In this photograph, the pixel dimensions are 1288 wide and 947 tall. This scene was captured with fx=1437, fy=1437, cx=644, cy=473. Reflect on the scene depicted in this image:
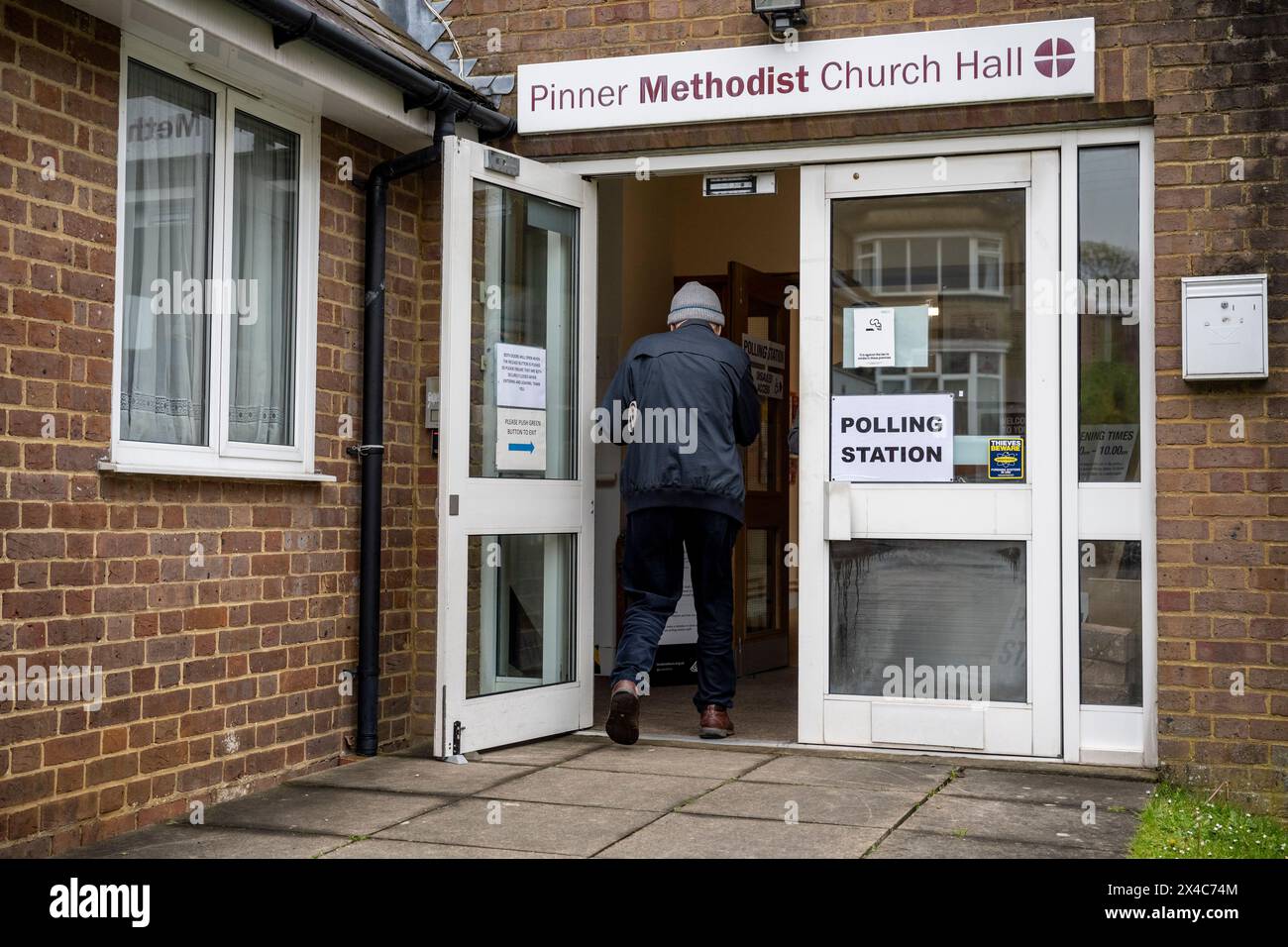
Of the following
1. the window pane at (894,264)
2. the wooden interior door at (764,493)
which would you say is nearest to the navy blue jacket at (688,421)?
the window pane at (894,264)

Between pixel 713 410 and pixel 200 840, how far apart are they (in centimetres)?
286

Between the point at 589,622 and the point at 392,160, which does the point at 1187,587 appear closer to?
the point at 589,622

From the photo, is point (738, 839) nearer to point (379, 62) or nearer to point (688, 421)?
point (688, 421)

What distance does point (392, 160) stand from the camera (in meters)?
6.18

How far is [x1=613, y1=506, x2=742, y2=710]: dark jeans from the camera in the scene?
6.38 metres

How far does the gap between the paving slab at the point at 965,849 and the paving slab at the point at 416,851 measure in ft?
3.48

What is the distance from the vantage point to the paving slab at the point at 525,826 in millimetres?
4512

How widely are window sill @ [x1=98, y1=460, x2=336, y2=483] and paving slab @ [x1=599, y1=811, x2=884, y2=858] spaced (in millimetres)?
1926

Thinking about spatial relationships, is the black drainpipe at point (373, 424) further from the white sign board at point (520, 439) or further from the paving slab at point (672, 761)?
the paving slab at point (672, 761)

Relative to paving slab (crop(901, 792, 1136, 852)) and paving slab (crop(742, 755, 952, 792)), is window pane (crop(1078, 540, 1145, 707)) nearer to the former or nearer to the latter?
paving slab (crop(742, 755, 952, 792))

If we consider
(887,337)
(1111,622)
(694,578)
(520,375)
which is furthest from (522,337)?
(1111,622)

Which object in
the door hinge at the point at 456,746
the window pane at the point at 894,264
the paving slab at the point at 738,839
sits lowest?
the paving slab at the point at 738,839

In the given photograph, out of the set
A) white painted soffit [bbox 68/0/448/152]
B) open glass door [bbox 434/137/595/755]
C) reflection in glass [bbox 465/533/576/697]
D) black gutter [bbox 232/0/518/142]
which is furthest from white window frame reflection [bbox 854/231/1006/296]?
white painted soffit [bbox 68/0/448/152]

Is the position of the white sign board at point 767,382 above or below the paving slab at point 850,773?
above
